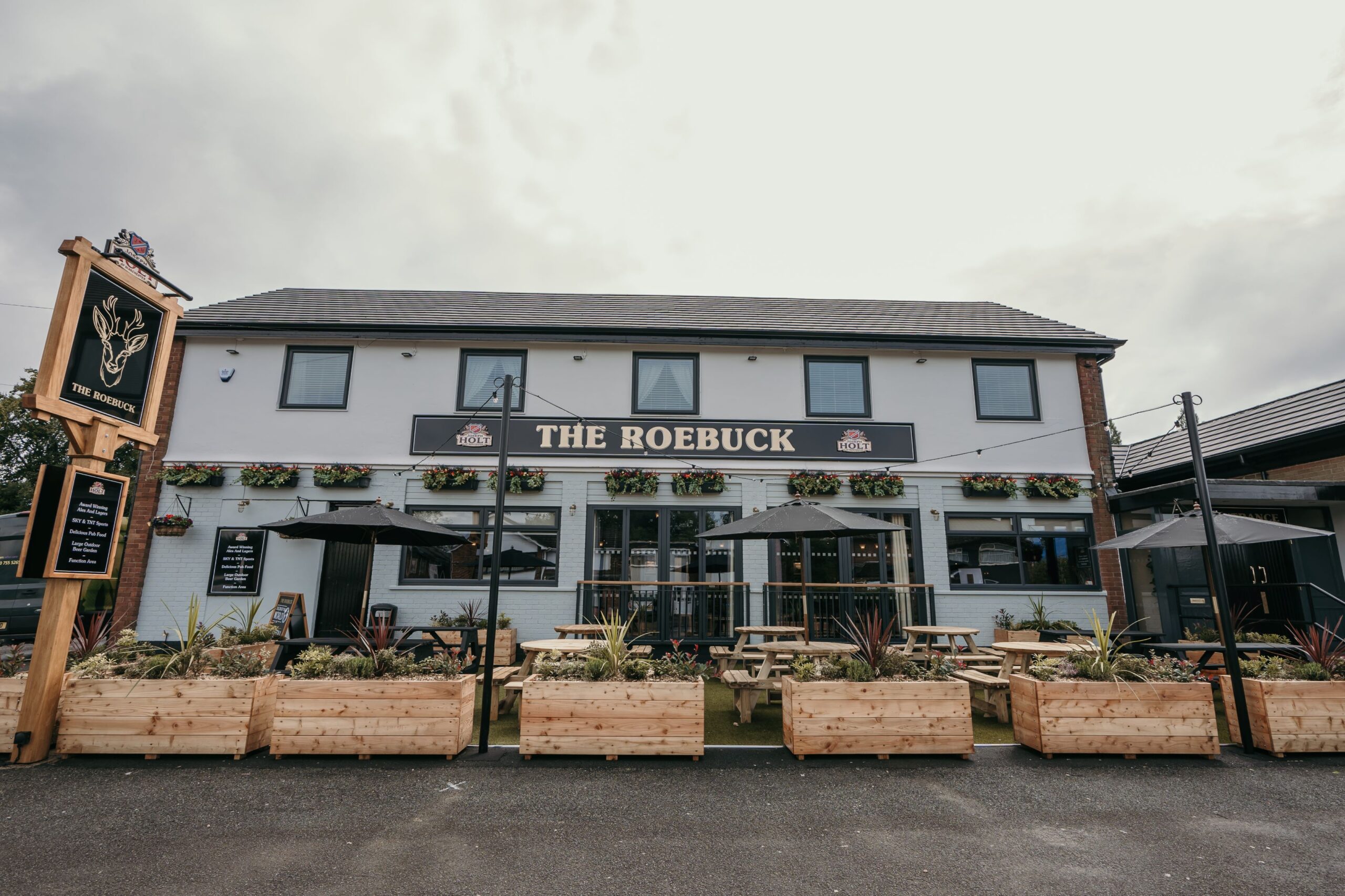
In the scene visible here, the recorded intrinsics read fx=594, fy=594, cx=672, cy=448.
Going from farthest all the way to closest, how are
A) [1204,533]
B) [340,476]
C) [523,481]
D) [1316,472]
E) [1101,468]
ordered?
1. [1101,468]
2. [523,481]
3. [340,476]
4. [1316,472]
5. [1204,533]

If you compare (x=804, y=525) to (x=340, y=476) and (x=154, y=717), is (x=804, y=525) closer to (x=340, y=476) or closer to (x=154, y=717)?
(x=154, y=717)

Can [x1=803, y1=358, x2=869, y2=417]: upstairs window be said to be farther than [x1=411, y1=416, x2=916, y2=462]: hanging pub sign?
Yes

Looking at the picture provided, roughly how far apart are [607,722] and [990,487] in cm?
823

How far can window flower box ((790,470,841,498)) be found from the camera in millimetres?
→ 10289

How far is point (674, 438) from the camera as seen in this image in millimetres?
10625

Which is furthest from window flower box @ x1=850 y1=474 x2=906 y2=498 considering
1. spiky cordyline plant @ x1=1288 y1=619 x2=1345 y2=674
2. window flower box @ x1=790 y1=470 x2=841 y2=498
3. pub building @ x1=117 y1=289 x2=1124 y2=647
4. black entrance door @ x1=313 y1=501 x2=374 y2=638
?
black entrance door @ x1=313 y1=501 x2=374 y2=638

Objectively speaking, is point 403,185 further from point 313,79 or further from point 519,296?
point 519,296

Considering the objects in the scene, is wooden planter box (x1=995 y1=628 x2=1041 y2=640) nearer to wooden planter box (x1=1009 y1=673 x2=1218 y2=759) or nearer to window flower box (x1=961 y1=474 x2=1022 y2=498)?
window flower box (x1=961 y1=474 x2=1022 y2=498)

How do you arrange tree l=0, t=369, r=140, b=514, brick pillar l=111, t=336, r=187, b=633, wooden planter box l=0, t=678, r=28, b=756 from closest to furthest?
wooden planter box l=0, t=678, r=28, b=756 < brick pillar l=111, t=336, r=187, b=633 < tree l=0, t=369, r=140, b=514

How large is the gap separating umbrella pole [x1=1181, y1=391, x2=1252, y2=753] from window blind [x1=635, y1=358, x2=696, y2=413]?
6.93 meters

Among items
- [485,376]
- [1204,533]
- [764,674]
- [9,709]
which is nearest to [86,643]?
[9,709]

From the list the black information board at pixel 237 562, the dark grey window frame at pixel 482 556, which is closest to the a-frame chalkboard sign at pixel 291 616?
the black information board at pixel 237 562

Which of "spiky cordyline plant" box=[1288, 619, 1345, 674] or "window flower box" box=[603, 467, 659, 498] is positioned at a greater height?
"window flower box" box=[603, 467, 659, 498]

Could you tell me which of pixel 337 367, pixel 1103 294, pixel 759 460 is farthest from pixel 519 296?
pixel 1103 294
